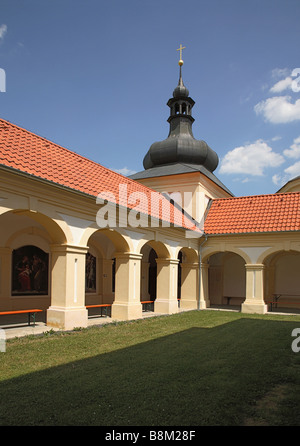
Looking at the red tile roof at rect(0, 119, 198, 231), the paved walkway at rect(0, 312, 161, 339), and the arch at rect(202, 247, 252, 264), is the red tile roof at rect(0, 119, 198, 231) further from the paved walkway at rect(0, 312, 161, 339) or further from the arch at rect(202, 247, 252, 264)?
the paved walkway at rect(0, 312, 161, 339)

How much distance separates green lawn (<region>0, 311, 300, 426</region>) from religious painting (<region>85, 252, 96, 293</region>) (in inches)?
249

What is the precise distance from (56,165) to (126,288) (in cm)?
468

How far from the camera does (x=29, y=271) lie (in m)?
14.3

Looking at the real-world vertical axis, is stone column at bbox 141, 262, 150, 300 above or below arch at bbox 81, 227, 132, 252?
below

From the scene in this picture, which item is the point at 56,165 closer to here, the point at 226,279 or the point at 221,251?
the point at 221,251

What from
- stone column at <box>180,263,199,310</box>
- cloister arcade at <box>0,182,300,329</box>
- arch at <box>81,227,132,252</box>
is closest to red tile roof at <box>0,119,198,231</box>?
cloister arcade at <box>0,182,300,329</box>

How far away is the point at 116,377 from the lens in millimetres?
6105

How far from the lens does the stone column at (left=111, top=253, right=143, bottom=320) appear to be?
42.7 feet

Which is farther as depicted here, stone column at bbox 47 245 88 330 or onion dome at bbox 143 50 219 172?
onion dome at bbox 143 50 219 172

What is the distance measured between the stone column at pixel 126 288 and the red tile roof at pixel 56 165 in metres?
1.82

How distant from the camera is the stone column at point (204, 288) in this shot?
18219 mm

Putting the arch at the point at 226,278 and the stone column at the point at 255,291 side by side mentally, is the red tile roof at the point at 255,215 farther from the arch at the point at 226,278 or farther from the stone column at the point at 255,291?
the arch at the point at 226,278

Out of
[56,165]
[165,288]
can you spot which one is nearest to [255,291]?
[165,288]

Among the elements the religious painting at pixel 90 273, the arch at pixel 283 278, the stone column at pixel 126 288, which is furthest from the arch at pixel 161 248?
the arch at pixel 283 278
